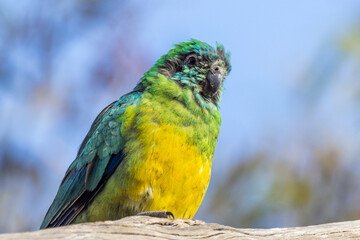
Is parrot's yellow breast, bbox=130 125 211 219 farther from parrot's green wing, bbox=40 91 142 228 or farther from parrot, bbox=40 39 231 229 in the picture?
parrot's green wing, bbox=40 91 142 228

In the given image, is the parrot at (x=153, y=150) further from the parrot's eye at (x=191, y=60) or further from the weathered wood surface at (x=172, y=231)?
the weathered wood surface at (x=172, y=231)

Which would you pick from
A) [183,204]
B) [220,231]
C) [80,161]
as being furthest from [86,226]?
[80,161]

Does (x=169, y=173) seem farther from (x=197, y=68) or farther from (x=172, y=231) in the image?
(x=197, y=68)

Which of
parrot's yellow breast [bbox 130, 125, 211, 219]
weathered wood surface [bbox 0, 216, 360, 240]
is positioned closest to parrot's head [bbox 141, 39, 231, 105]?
parrot's yellow breast [bbox 130, 125, 211, 219]

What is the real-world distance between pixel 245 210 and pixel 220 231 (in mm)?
3665

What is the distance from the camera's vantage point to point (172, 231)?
3.32 metres

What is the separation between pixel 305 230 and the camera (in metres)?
3.64

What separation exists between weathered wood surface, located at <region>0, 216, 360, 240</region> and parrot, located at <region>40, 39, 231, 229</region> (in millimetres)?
436

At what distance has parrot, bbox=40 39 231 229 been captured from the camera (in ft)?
13.8

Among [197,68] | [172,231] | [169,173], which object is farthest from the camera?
[197,68]

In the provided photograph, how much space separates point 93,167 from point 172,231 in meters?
1.48

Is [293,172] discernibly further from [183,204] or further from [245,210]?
[183,204]

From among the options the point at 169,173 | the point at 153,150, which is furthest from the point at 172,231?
the point at 153,150

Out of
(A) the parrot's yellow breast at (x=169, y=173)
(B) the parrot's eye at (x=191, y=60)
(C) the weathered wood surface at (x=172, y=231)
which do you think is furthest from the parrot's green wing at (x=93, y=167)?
(C) the weathered wood surface at (x=172, y=231)
